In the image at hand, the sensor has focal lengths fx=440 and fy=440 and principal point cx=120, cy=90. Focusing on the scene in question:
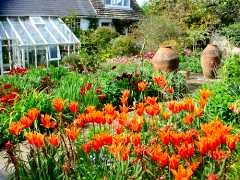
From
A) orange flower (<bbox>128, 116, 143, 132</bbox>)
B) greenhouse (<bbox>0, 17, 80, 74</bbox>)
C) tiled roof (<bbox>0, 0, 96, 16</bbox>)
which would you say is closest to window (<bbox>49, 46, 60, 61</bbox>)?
greenhouse (<bbox>0, 17, 80, 74</bbox>)

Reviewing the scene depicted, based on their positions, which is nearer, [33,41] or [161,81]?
[161,81]

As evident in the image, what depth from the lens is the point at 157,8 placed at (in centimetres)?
2923

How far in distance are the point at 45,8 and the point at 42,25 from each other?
248cm

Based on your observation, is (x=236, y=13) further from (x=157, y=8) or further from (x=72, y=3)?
(x=72, y=3)

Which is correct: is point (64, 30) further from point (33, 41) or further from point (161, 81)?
point (161, 81)

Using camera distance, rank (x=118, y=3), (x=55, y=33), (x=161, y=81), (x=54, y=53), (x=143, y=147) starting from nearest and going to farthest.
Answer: (x=143, y=147)
(x=161, y=81)
(x=54, y=53)
(x=55, y=33)
(x=118, y=3)

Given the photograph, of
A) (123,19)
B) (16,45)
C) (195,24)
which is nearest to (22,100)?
(16,45)

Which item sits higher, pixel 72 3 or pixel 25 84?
pixel 72 3

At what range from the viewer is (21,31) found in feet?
80.3

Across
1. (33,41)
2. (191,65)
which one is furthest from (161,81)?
(33,41)

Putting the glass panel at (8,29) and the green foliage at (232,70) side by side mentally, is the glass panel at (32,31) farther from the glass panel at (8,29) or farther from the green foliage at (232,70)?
the green foliage at (232,70)

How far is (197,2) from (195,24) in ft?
5.33

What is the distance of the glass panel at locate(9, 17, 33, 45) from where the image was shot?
77.6 ft

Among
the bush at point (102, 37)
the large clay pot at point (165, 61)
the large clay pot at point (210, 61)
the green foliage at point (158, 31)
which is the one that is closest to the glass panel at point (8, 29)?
the bush at point (102, 37)
